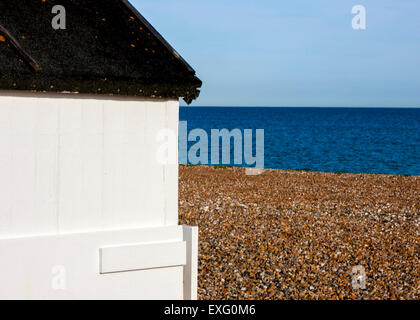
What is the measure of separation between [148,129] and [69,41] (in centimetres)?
92

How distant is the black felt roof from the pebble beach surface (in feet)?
12.4

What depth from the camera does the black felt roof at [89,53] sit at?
13.5 feet

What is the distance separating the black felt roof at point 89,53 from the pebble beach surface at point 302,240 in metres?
3.79

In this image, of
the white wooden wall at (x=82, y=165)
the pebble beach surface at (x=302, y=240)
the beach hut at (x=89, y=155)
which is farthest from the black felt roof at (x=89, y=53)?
the pebble beach surface at (x=302, y=240)

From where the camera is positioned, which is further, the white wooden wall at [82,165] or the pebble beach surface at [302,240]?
the pebble beach surface at [302,240]

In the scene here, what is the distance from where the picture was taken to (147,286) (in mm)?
4699

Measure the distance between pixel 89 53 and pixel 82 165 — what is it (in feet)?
2.88

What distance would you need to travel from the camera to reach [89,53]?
4449 mm

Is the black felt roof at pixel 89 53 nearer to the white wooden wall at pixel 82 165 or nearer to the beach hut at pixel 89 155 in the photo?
the beach hut at pixel 89 155

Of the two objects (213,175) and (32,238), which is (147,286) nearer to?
(32,238)

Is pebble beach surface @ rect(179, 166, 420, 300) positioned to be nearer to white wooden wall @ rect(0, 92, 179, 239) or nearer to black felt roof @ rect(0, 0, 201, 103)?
white wooden wall @ rect(0, 92, 179, 239)

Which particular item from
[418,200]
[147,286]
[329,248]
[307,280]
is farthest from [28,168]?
[418,200]

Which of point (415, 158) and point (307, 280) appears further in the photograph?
point (415, 158)

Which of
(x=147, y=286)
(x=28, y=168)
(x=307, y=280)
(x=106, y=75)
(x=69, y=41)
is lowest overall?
(x=307, y=280)
